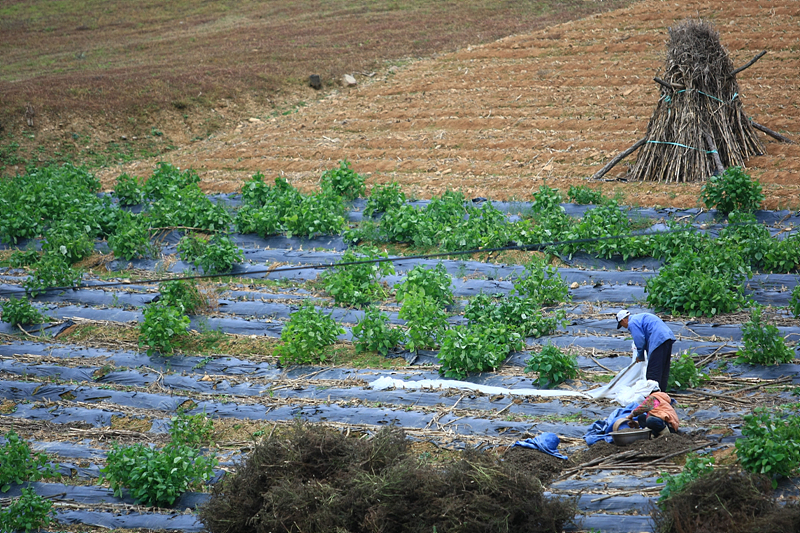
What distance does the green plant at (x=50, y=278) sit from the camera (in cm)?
986

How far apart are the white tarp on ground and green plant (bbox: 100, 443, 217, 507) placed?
6.40 feet

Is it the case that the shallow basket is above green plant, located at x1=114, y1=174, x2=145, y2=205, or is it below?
below

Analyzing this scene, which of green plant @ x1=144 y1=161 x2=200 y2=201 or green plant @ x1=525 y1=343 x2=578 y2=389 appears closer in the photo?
green plant @ x1=525 y1=343 x2=578 y2=389

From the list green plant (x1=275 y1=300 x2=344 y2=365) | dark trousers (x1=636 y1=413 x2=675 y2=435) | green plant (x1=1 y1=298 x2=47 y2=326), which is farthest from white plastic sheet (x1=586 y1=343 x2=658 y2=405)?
green plant (x1=1 y1=298 x2=47 y2=326)

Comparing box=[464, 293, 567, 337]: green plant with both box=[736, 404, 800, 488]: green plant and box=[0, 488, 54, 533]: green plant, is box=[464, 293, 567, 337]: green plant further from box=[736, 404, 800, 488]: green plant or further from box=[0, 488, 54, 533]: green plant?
box=[0, 488, 54, 533]: green plant

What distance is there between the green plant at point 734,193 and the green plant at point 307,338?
5407 mm

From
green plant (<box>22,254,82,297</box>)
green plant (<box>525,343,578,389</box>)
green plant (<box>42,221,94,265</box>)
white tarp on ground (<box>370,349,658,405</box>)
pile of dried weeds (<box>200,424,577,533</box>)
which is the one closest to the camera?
pile of dried weeds (<box>200,424,577,533</box>)

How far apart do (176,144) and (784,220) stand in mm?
13321

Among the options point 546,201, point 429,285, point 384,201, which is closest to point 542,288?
point 429,285

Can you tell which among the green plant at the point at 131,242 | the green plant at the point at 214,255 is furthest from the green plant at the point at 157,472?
the green plant at the point at 131,242

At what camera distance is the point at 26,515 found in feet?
18.5

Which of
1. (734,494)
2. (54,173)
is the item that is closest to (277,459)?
(734,494)

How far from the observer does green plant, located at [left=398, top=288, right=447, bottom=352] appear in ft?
25.5

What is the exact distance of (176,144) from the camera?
17.6 metres
